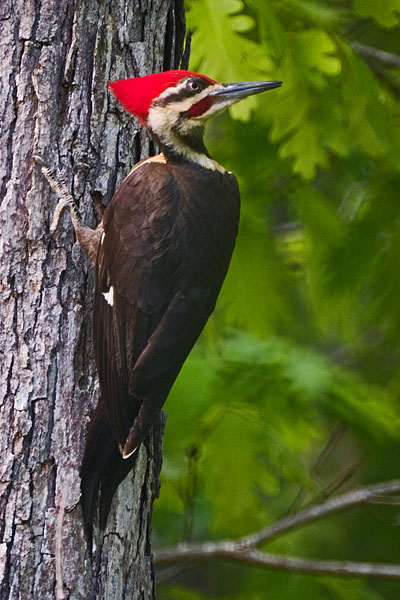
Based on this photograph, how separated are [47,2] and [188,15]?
0.53 metres

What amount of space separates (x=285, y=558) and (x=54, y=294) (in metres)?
1.74

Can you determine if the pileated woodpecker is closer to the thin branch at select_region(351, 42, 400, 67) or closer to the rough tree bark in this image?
the rough tree bark

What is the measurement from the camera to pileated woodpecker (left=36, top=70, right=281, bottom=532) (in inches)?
97.6

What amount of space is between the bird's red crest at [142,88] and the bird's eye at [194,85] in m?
0.02

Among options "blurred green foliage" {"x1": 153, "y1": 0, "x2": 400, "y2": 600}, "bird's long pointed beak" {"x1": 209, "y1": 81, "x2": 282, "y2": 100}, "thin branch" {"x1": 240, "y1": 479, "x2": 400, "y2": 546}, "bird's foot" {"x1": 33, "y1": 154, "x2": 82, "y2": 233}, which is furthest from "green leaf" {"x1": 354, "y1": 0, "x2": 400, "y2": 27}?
"thin branch" {"x1": 240, "y1": 479, "x2": 400, "y2": 546}

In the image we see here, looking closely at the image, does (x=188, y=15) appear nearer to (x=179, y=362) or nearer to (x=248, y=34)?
(x=248, y=34)

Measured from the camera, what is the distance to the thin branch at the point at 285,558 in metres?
→ 3.44

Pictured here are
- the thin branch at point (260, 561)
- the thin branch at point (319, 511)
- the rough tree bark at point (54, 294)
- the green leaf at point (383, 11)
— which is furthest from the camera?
the thin branch at point (319, 511)

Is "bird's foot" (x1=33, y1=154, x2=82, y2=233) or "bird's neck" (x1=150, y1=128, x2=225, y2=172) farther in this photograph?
"bird's neck" (x1=150, y1=128, x2=225, y2=172)

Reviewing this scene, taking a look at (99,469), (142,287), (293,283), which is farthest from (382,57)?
(99,469)

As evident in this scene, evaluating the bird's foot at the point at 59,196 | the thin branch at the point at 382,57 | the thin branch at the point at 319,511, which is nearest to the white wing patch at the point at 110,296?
the bird's foot at the point at 59,196

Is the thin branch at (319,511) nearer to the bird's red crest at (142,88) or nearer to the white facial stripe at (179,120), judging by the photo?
the white facial stripe at (179,120)

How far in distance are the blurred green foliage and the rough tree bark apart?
438 millimetres

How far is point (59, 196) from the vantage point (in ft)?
8.27
